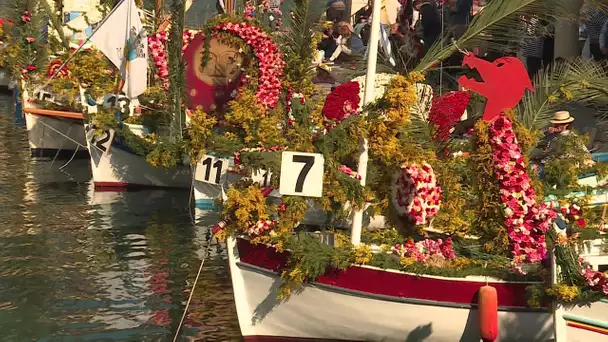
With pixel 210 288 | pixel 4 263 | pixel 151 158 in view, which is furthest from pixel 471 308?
pixel 151 158

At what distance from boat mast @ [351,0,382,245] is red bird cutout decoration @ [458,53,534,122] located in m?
0.89

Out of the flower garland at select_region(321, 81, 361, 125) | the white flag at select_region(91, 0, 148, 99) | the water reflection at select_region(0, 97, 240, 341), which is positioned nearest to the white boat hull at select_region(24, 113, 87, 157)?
the water reflection at select_region(0, 97, 240, 341)

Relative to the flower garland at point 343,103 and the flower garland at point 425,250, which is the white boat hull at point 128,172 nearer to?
the flower garland at point 343,103

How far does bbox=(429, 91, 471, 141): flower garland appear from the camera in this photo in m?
12.1

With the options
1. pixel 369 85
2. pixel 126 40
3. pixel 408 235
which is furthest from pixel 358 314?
pixel 126 40

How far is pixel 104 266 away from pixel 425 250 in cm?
551

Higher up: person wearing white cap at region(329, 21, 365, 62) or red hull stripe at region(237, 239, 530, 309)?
person wearing white cap at region(329, 21, 365, 62)

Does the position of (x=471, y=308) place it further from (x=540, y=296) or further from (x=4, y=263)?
(x=4, y=263)

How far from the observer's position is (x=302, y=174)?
397 inches

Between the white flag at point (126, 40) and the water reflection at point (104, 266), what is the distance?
248cm

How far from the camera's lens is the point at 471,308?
1034cm

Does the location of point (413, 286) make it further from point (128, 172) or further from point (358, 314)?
point (128, 172)

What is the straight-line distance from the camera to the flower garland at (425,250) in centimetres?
1058

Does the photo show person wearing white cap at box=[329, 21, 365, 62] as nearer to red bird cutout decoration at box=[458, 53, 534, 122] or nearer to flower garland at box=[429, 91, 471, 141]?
flower garland at box=[429, 91, 471, 141]
